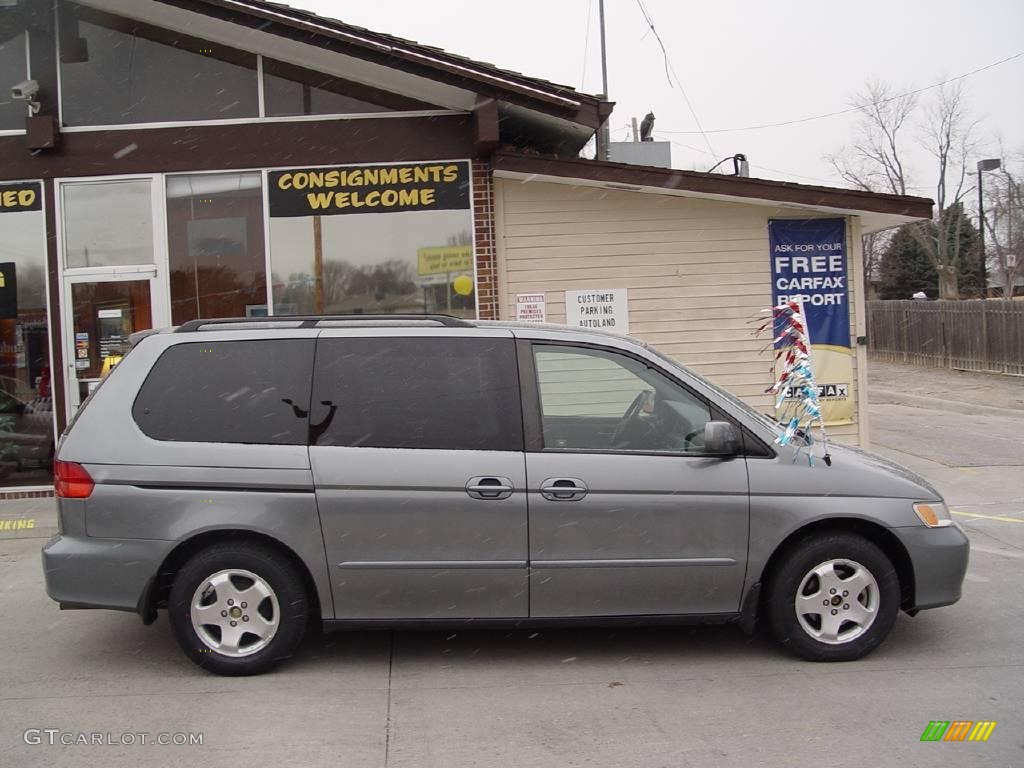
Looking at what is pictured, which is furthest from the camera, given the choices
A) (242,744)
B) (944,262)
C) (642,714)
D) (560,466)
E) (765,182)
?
(944,262)

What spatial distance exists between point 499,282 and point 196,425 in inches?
212

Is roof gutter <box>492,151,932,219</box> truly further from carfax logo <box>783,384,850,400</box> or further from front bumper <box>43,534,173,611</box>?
front bumper <box>43,534,173,611</box>

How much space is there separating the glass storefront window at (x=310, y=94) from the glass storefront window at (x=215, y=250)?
2.54 ft

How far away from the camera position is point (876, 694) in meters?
4.89

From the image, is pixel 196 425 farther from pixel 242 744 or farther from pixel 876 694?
pixel 876 694

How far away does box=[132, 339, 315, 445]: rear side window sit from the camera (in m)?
5.30

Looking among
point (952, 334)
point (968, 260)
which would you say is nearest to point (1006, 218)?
point (968, 260)

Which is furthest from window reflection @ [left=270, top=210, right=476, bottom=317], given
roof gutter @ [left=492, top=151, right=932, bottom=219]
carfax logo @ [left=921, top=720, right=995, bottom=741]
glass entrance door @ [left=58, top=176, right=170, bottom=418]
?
carfax logo @ [left=921, top=720, right=995, bottom=741]

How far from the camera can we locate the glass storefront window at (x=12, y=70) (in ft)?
33.5

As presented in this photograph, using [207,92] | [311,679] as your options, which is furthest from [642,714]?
[207,92]

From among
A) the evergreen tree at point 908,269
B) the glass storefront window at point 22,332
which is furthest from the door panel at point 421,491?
the evergreen tree at point 908,269

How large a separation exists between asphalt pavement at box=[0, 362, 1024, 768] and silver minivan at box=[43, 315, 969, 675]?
11.4 inches

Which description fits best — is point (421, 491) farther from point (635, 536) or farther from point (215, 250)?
point (215, 250)

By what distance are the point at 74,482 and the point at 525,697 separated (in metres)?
2.53
